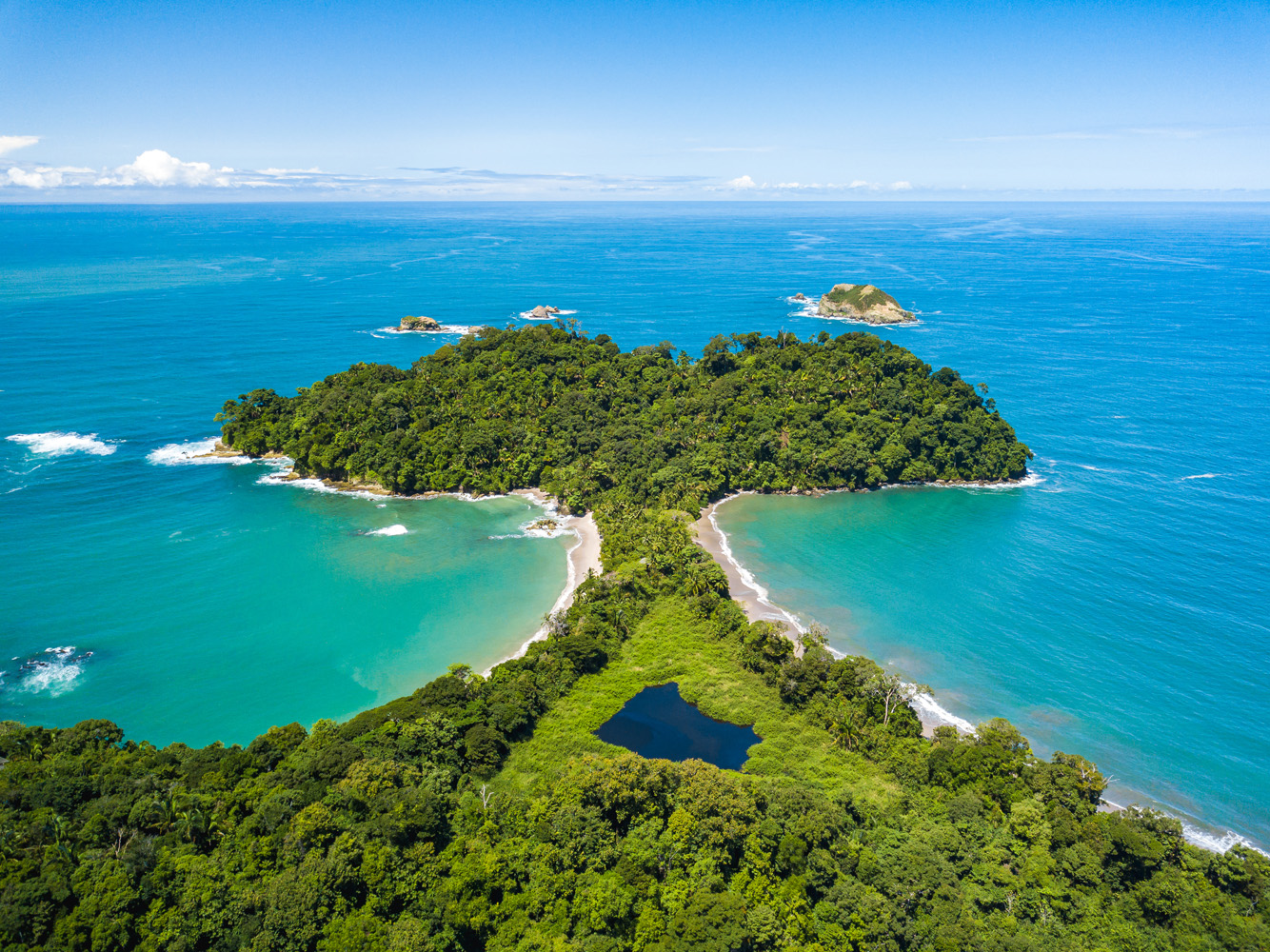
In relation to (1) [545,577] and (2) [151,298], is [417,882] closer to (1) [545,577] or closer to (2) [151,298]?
(1) [545,577]

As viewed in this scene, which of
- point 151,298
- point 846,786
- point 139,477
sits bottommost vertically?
point 846,786

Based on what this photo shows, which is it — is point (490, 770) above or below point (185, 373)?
below

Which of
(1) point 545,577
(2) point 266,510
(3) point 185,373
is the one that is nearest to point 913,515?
(1) point 545,577

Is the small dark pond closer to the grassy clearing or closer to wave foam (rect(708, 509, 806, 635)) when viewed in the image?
the grassy clearing

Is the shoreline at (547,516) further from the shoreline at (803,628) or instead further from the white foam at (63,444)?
the white foam at (63,444)

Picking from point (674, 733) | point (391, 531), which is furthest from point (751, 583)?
point (391, 531)

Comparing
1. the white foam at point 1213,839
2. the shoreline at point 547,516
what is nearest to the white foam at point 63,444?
the shoreline at point 547,516
